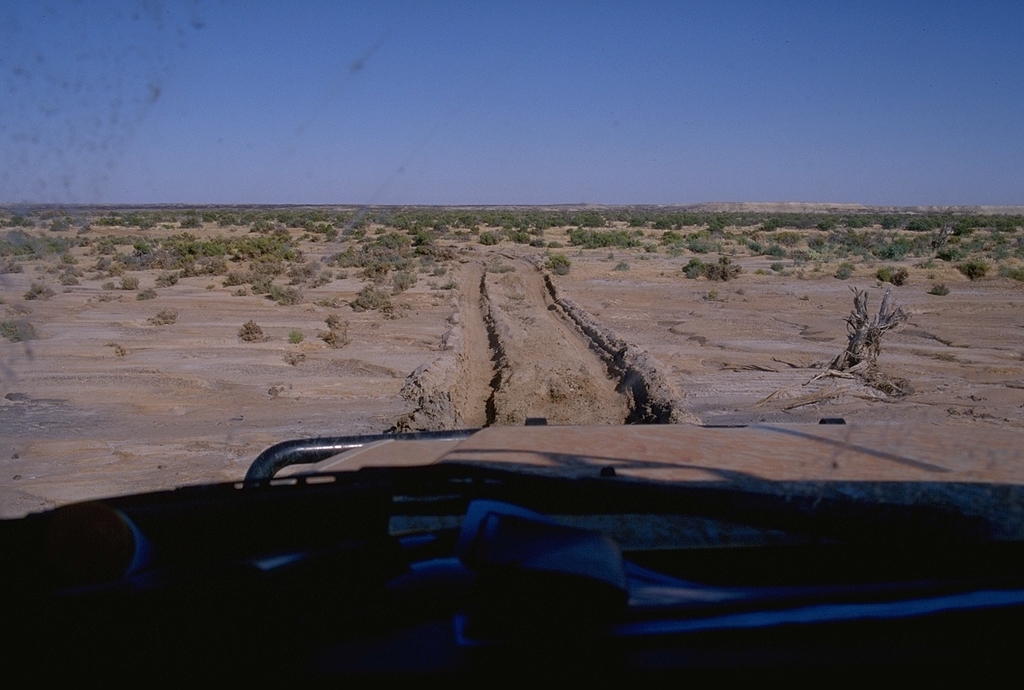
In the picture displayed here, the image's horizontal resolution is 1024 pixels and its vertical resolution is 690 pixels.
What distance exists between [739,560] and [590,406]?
32.9 feet

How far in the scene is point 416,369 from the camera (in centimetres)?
1432

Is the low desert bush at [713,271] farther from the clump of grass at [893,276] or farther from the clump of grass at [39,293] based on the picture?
the clump of grass at [39,293]

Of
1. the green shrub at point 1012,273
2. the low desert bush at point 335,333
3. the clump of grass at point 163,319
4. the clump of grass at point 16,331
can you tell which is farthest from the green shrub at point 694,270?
the clump of grass at point 16,331

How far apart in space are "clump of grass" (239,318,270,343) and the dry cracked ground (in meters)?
0.28

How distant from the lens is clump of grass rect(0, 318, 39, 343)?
52.8 ft

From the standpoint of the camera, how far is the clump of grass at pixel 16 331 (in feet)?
52.8

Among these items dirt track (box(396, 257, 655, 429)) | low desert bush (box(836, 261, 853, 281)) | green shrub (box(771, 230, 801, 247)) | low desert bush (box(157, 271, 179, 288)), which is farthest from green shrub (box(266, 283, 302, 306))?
green shrub (box(771, 230, 801, 247))

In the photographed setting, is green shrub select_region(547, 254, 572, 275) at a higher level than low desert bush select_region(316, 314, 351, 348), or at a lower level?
higher

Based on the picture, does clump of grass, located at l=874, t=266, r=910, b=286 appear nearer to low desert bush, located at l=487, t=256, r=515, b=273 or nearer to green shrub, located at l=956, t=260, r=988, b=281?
green shrub, located at l=956, t=260, r=988, b=281

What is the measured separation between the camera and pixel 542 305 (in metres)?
24.1

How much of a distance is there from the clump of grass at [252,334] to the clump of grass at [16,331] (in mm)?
4004

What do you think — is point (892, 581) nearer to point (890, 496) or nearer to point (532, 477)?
point (890, 496)

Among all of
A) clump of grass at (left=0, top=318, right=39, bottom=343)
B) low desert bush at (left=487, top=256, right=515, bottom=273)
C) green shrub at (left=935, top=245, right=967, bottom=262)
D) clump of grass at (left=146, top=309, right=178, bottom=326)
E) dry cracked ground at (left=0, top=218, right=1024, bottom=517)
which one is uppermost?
green shrub at (left=935, top=245, right=967, bottom=262)

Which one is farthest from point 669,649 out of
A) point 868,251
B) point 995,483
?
point 868,251
